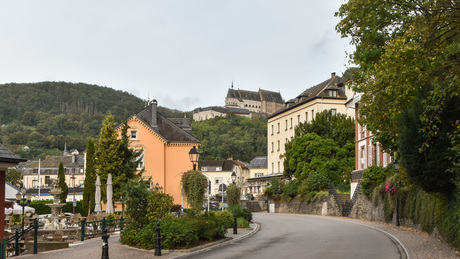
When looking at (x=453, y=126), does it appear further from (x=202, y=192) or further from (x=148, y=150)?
(x=148, y=150)

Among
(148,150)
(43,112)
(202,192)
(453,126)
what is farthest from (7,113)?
(453,126)

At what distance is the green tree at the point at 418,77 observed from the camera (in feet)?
47.1

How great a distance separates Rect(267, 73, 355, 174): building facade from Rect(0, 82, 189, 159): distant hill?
54.7 metres

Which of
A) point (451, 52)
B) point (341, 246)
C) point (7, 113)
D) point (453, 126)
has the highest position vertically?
point (7, 113)

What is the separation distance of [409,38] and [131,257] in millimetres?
10760

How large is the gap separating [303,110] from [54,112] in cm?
9660

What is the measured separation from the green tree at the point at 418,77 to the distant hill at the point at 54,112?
108m

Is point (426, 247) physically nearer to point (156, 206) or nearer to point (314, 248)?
point (314, 248)

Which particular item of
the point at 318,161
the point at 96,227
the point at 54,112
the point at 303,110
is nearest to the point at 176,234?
the point at 96,227

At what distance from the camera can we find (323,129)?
56438 mm

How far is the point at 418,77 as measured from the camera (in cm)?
1469

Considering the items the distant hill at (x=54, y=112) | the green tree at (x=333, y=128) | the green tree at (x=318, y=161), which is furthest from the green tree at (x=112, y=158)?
the distant hill at (x=54, y=112)

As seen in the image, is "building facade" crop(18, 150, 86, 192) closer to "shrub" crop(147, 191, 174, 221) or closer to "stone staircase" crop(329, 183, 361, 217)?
"stone staircase" crop(329, 183, 361, 217)

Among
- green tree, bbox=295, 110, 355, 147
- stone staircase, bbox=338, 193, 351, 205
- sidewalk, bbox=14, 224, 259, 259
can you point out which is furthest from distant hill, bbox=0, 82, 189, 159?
sidewalk, bbox=14, 224, 259, 259
